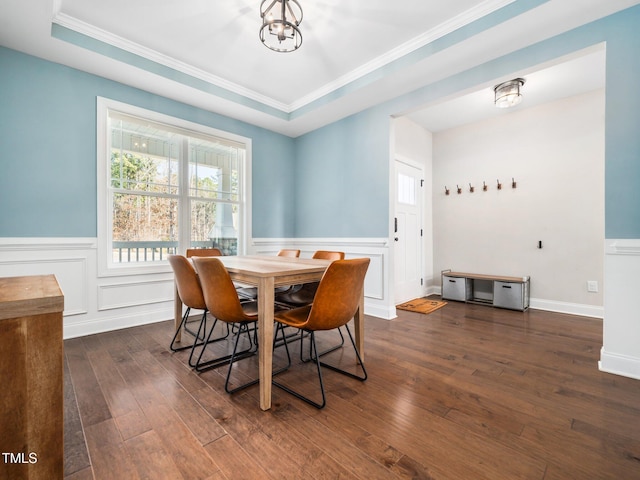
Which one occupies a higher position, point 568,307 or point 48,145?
point 48,145

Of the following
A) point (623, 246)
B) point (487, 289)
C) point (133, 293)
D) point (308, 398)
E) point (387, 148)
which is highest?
point (387, 148)

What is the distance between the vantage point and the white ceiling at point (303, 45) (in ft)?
7.68

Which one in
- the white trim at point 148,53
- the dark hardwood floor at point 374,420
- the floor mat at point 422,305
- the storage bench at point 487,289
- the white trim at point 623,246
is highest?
the white trim at point 148,53

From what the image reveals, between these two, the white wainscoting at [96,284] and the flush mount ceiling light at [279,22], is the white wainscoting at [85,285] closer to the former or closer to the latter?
the white wainscoting at [96,284]

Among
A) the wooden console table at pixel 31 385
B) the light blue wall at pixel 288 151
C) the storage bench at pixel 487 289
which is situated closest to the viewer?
the wooden console table at pixel 31 385

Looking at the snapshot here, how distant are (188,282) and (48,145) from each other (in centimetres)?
206

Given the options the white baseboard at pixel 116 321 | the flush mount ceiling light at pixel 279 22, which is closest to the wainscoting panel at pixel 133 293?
the white baseboard at pixel 116 321

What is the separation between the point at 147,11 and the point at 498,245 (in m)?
5.00

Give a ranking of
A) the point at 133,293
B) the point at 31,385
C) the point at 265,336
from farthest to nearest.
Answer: the point at 133,293 → the point at 265,336 → the point at 31,385

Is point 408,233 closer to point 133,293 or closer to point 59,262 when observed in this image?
point 133,293

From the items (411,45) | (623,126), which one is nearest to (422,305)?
(623,126)

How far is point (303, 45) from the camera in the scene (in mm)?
2879

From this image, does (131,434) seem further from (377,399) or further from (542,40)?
(542,40)

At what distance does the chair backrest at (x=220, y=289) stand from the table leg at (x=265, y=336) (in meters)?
0.23
